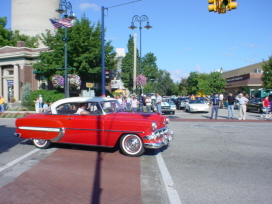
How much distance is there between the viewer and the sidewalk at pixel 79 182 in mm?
4504

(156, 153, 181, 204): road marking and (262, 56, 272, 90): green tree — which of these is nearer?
(156, 153, 181, 204): road marking

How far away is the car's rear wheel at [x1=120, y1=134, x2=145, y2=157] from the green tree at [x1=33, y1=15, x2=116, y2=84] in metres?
19.7

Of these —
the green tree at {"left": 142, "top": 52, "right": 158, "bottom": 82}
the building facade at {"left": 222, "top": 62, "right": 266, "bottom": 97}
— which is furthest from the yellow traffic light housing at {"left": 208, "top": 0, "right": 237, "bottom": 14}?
the green tree at {"left": 142, "top": 52, "right": 158, "bottom": 82}

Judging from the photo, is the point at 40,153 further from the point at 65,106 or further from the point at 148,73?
the point at 148,73

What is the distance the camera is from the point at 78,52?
26.5m

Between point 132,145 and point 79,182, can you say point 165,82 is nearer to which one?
point 132,145

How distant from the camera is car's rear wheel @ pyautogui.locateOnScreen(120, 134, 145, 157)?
721 cm

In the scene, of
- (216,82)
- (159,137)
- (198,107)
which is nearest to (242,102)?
(198,107)

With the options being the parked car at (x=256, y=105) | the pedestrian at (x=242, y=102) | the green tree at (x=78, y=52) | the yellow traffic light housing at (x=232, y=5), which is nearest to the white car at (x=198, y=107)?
the parked car at (x=256, y=105)

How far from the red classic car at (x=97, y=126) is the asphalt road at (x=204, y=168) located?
0.50m

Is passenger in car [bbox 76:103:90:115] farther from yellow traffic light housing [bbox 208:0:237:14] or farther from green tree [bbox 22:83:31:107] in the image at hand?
green tree [bbox 22:83:31:107]

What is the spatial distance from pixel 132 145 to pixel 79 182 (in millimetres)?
2296

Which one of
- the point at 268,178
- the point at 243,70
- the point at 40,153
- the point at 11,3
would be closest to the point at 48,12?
the point at 11,3

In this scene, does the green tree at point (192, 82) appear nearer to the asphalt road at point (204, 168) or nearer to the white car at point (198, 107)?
the white car at point (198, 107)
